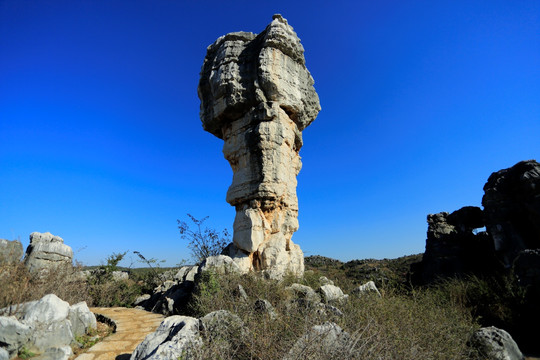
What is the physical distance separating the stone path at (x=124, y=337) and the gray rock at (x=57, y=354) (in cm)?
14

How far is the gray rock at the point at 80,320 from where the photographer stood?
414 centimetres

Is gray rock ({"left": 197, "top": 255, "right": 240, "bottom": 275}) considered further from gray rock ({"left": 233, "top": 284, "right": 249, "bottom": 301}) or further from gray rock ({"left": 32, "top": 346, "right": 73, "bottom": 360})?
gray rock ({"left": 32, "top": 346, "right": 73, "bottom": 360})

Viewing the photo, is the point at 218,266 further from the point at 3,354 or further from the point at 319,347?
the point at 319,347

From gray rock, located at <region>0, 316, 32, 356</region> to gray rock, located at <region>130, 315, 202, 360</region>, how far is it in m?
1.47

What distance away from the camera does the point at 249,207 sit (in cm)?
827

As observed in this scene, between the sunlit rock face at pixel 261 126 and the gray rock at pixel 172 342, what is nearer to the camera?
the gray rock at pixel 172 342

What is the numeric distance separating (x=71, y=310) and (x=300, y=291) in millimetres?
4006

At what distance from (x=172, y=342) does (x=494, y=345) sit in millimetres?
4091

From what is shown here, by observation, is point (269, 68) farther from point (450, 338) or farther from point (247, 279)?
point (450, 338)

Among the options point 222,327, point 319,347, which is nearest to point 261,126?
point 222,327

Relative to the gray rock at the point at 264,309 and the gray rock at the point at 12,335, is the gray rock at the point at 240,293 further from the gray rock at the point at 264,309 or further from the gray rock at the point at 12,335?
the gray rock at the point at 12,335

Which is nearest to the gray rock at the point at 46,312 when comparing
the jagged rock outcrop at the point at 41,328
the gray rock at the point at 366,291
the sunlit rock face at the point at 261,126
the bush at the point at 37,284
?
the jagged rock outcrop at the point at 41,328

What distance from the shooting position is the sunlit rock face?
7.98 m

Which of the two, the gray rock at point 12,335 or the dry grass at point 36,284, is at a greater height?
the dry grass at point 36,284
